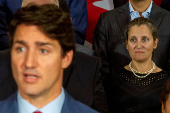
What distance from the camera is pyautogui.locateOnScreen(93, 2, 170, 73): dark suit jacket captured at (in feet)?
5.59

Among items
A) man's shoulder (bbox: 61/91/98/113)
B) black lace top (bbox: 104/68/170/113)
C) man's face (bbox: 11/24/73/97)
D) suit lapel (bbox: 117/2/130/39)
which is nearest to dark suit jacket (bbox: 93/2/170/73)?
suit lapel (bbox: 117/2/130/39)

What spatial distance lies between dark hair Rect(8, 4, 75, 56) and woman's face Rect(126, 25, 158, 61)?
705mm

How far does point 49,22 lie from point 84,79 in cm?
33

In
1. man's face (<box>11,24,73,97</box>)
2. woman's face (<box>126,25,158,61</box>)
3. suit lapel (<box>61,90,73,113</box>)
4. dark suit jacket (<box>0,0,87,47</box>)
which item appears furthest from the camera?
dark suit jacket (<box>0,0,87,47</box>)

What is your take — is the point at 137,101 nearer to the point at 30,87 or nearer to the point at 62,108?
Answer: the point at 62,108

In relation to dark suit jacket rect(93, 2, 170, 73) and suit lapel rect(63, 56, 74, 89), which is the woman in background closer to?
dark suit jacket rect(93, 2, 170, 73)

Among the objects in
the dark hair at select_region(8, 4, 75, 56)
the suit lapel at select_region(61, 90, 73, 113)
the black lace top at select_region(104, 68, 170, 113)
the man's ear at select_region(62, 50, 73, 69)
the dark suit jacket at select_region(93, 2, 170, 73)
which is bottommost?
the black lace top at select_region(104, 68, 170, 113)

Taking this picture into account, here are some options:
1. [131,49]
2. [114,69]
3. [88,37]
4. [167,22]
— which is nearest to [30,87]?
[131,49]

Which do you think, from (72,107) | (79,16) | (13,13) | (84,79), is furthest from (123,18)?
(72,107)

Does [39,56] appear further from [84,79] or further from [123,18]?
[123,18]

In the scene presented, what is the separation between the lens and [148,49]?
1.48 metres

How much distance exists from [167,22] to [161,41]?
0.41ft

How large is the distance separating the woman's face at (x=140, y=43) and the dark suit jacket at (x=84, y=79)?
17.3 inches

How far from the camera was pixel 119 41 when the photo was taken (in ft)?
5.65
